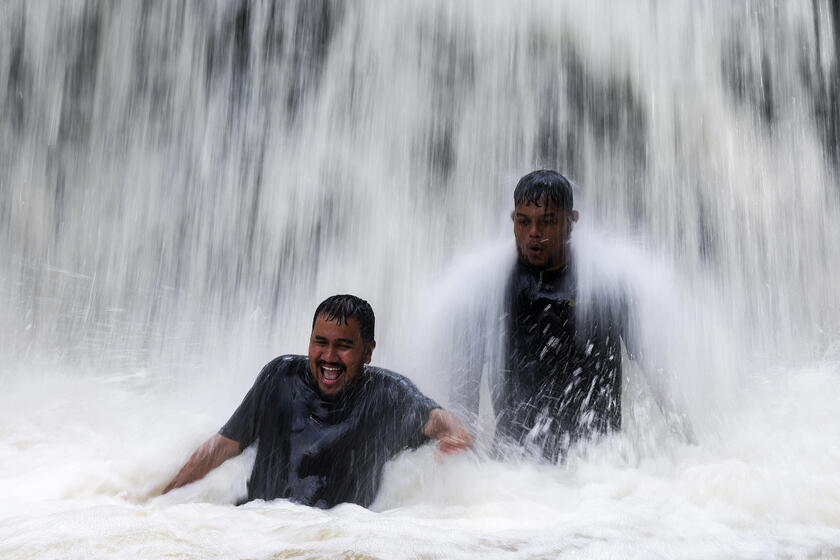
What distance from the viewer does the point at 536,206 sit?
365cm

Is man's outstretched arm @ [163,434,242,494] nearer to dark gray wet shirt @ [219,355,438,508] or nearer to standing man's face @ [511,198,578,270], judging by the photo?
dark gray wet shirt @ [219,355,438,508]

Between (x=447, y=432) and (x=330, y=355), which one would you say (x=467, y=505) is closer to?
(x=447, y=432)

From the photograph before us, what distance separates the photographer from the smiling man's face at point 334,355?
9.99 feet

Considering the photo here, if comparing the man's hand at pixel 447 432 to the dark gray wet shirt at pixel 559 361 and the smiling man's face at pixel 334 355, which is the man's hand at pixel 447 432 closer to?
the smiling man's face at pixel 334 355

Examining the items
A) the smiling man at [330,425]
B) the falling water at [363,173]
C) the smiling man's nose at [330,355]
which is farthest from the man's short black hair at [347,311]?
the falling water at [363,173]

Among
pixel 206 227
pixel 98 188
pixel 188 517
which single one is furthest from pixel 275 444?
pixel 98 188

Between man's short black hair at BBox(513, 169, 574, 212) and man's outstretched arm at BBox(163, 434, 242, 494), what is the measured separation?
68.5 inches

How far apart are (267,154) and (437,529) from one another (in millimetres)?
5987

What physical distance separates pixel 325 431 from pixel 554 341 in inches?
49.2

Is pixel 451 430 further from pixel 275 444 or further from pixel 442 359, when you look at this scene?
pixel 442 359

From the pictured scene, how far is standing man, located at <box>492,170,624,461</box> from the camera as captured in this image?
370 centimetres

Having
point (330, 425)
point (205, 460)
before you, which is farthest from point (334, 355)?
point (205, 460)

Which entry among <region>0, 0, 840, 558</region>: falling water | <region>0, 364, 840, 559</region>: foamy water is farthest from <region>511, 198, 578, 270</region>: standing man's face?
<region>0, 0, 840, 558</region>: falling water

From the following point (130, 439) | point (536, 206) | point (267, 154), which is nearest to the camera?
point (536, 206)
